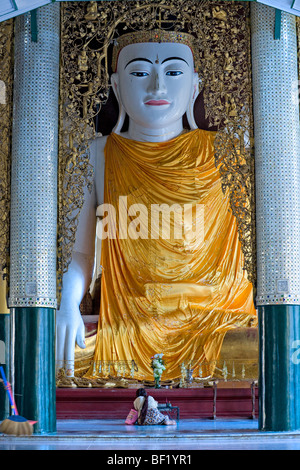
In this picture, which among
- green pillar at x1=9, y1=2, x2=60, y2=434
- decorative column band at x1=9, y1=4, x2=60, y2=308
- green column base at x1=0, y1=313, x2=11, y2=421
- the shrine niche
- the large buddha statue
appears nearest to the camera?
green pillar at x1=9, y1=2, x2=60, y2=434

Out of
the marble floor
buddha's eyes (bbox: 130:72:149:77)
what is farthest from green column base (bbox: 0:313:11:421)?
buddha's eyes (bbox: 130:72:149:77)

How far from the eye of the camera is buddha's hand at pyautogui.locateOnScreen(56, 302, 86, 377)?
8.87 meters

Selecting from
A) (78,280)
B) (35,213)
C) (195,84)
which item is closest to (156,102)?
(195,84)

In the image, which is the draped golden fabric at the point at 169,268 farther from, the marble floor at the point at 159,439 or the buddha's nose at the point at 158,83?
the marble floor at the point at 159,439

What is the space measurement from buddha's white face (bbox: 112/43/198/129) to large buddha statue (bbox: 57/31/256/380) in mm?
12

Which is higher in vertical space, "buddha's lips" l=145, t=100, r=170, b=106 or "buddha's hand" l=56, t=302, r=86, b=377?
"buddha's lips" l=145, t=100, r=170, b=106

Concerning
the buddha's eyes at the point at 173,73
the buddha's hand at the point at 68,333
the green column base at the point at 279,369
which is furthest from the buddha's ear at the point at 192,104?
the green column base at the point at 279,369

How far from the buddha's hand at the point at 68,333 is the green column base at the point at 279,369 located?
112 inches

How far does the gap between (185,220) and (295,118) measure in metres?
3.28

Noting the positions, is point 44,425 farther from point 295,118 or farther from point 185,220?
point 185,220

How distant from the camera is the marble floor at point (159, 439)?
18.1 feet

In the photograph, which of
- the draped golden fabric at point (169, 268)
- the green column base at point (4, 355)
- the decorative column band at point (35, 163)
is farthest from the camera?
the draped golden fabric at point (169, 268)

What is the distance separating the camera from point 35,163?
6762 mm

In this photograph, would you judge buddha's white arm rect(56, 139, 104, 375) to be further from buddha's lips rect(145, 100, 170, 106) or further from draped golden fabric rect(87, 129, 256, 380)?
buddha's lips rect(145, 100, 170, 106)
